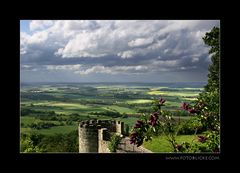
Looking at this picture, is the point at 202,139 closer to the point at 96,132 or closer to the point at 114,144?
the point at 114,144

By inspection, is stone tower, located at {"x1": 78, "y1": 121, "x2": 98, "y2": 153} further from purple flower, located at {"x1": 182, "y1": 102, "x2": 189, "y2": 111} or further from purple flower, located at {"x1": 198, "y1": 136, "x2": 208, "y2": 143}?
purple flower, located at {"x1": 198, "y1": 136, "x2": 208, "y2": 143}

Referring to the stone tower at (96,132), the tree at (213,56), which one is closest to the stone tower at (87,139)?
the stone tower at (96,132)

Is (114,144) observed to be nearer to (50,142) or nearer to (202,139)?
(50,142)

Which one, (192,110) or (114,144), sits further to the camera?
(192,110)

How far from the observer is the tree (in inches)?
286

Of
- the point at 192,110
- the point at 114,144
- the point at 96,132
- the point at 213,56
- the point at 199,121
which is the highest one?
the point at 213,56

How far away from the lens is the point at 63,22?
24.0 ft

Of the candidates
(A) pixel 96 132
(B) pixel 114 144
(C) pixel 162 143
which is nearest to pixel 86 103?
(A) pixel 96 132

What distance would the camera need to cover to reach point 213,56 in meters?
7.31

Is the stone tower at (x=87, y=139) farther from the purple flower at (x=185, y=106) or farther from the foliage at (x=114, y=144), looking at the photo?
the purple flower at (x=185, y=106)

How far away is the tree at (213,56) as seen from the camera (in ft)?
23.9

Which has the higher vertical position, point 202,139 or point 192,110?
point 192,110
